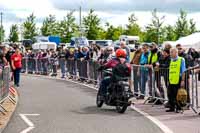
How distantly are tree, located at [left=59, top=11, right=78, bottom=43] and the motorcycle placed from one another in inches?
2626

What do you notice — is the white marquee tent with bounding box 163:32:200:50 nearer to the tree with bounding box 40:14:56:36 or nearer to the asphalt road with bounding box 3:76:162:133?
the asphalt road with bounding box 3:76:162:133

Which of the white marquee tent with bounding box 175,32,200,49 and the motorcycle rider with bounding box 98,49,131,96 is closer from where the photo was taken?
the motorcycle rider with bounding box 98,49,131,96

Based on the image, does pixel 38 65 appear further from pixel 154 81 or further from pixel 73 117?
pixel 73 117

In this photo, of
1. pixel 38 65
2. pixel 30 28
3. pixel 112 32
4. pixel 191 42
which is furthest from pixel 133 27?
pixel 38 65

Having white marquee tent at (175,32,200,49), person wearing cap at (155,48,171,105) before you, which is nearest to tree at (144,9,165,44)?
white marquee tent at (175,32,200,49)

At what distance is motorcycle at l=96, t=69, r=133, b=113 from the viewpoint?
48.9 feet

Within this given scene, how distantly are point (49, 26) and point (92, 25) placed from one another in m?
8.56

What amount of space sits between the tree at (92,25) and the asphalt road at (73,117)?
6270 cm

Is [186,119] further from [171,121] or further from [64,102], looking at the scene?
[64,102]

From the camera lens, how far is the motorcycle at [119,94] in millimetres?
14914

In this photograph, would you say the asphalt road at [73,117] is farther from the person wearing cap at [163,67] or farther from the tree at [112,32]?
the tree at [112,32]

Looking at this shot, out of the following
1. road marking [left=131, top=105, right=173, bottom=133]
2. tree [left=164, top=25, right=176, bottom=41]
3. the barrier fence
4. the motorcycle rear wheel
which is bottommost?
road marking [left=131, top=105, right=173, bottom=133]

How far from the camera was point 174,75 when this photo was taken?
1513 cm

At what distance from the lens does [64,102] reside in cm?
1759
